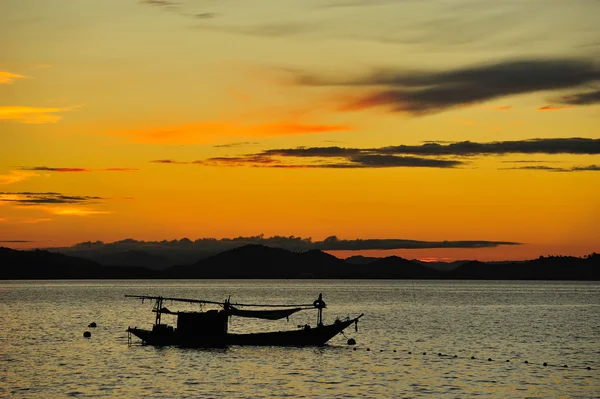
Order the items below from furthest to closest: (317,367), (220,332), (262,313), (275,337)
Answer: (275,337) < (262,313) < (220,332) < (317,367)

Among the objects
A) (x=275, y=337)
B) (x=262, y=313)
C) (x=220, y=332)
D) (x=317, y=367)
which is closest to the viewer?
(x=317, y=367)

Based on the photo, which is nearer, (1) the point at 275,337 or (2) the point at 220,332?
(2) the point at 220,332

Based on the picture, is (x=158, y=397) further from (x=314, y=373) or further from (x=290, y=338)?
(x=290, y=338)

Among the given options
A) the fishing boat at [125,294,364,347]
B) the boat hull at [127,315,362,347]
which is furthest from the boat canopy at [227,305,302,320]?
the boat hull at [127,315,362,347]

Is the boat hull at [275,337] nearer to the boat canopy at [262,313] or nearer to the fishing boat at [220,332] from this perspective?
the fishing boat at [220,332]

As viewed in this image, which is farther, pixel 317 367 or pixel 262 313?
pixel 262 313

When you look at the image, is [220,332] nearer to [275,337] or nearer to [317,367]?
[275,337]

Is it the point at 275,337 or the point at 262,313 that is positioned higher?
the point at 262,313

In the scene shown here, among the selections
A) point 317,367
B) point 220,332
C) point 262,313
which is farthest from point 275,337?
point 317,367

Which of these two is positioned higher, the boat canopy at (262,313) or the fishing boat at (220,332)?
the boat canopy at (262,313)

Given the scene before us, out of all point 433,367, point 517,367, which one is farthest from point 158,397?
point 517,367

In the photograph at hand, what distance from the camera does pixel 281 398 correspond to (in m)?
52.2

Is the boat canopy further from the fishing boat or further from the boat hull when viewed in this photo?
the boat hull

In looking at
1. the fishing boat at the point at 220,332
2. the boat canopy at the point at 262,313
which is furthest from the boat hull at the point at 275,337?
the boat canopy at the point at 262,313
